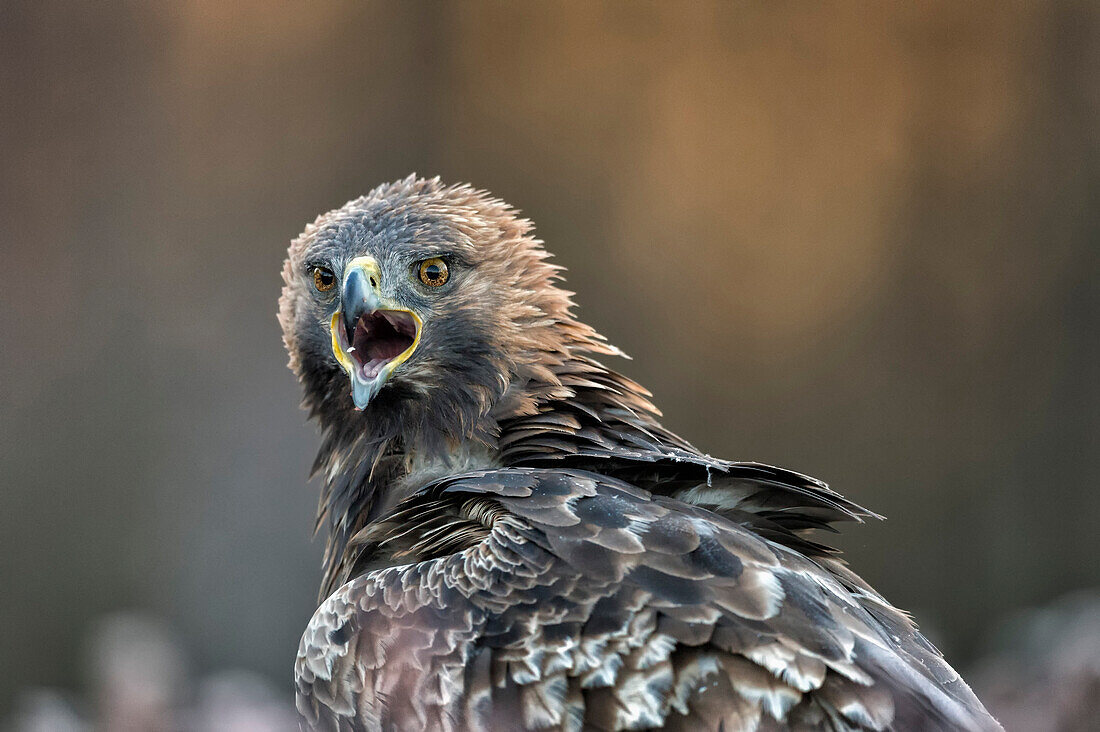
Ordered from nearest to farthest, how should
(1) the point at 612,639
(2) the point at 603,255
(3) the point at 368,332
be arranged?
(1) the point at 612,639, (3) the point at 368,332, (2) the point at 603,255

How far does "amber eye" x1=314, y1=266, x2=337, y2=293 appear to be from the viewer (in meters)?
2.48

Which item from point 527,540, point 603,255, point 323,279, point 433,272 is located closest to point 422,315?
point 433,272

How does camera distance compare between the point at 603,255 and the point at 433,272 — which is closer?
the point at 433,272

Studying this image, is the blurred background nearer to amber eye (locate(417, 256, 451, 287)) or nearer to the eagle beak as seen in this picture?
the eagle beak

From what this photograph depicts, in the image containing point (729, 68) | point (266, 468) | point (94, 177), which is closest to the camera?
point (266, 468)

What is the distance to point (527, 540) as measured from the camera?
6.18 feet

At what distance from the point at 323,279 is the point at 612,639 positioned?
45.2 inches

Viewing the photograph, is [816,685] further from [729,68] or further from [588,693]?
[729,68]

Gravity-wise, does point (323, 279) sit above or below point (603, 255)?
above

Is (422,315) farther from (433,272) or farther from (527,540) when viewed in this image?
(527,540)

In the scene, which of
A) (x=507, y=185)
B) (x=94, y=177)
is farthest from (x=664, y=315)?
(x=94, y=177)

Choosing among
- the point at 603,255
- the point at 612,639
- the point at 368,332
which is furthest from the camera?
the point at 603,255

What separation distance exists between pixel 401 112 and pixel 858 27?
8.92ft

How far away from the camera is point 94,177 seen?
6.28 meters
